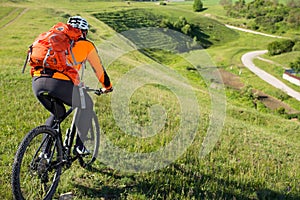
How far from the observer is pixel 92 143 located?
5816 mm

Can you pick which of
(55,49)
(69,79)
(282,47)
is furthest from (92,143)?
(282,47)

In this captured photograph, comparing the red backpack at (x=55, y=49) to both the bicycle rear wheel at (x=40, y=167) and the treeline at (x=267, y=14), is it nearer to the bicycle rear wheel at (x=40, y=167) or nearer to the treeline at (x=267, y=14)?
the bicycle rear wheel at (x=40, y=167)

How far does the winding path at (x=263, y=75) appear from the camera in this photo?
172 ft

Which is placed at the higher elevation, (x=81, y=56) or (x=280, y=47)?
(x=81, y=56)

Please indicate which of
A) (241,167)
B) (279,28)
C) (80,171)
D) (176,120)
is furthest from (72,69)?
(279,28)

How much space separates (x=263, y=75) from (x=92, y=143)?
6290 centimetres

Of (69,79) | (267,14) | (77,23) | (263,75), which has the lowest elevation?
(263,75)

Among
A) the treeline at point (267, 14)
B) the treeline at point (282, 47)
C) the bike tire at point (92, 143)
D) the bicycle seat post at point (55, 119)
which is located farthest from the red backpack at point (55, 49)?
the treeline at point (267, 14)

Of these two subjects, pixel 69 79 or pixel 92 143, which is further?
pixel 92 143

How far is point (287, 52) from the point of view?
3265 inches

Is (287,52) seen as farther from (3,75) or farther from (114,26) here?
(3,75)

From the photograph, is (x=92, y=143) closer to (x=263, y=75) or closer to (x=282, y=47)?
(x=263, y=75)

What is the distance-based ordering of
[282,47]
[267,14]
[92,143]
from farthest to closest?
[267,14] < [282,47] < [92,143]

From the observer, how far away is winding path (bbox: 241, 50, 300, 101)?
52.4 metres
